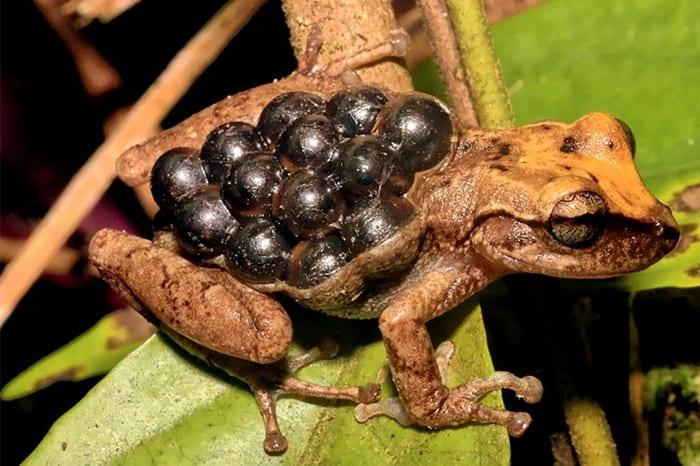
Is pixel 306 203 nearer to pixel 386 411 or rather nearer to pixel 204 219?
pixel 204 219

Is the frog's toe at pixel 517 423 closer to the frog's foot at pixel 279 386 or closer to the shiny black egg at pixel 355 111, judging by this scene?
the frog's foot at pixel 279 386

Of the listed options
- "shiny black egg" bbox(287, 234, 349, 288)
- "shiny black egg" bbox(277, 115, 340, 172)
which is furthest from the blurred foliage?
"shiny black egg" bbox(277, 115, 340, 172)

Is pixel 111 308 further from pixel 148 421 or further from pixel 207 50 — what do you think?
pixel 148 421

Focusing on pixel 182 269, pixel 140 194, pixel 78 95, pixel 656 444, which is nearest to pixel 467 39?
pixel 182 269

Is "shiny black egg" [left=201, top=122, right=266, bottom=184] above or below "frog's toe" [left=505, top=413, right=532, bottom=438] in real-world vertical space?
above

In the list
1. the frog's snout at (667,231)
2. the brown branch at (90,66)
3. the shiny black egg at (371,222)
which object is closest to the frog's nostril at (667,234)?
the frog's snout at (667,231)

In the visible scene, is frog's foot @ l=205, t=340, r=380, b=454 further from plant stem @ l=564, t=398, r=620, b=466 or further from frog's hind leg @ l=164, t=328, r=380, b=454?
plant stem @ l=564, t=398, r=620, b=466
